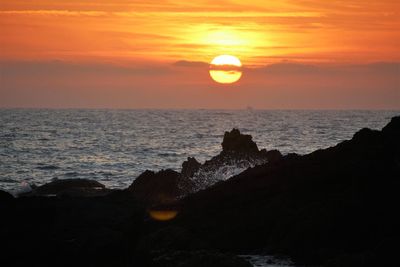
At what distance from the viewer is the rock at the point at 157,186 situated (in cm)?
3000

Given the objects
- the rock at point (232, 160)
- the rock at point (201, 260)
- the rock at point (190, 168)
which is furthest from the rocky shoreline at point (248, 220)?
the rock at point (190, 168)

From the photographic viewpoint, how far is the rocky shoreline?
14.4m

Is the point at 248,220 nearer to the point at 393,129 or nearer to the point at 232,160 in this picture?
the point at 393,129

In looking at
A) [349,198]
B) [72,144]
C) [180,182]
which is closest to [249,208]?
[349,198]

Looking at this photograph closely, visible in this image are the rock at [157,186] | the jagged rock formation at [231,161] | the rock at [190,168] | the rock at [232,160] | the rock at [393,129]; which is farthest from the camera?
the rock at [190,168]

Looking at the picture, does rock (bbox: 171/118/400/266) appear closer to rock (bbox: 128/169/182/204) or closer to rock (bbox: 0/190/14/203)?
rock (bbox: 0/190/14/203)

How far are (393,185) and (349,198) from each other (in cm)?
136

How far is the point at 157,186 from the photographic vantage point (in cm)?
3069

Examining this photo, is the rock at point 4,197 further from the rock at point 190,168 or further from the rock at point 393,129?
the rock at point 190,168

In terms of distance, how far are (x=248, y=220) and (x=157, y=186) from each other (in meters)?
12.8

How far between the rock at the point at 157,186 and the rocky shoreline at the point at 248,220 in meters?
8.47

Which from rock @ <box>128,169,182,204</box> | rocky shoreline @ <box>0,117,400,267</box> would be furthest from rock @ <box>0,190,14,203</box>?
rock @ <box>128,169,182,204</box>

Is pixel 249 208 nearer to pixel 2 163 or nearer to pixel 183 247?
pixel 183 247

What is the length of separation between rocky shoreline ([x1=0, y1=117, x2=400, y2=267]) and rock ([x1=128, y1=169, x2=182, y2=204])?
8.47 metres
